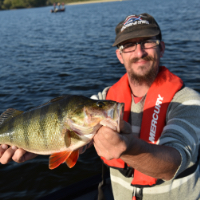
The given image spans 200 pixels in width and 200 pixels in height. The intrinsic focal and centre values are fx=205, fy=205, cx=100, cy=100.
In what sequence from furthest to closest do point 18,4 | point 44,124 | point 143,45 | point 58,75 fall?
1. point 18,4
2. point 58,75
3. point 143,45
4. point 44,124

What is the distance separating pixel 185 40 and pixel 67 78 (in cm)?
952

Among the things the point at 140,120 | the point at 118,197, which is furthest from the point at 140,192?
the point at 140,120

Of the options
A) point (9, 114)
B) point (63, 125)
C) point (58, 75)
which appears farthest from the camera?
point (58, 75)

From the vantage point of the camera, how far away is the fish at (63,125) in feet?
5.66

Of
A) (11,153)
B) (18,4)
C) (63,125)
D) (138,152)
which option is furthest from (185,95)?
(18,4)

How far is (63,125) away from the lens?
6.57 feet

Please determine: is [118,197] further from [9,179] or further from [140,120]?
[9,179]

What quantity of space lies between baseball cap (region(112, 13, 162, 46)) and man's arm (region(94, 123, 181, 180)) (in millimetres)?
1658

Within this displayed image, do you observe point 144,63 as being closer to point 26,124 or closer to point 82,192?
point 26,124

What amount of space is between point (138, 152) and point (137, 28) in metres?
1.90

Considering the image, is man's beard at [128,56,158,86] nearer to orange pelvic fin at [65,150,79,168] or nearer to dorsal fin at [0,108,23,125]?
orange pelvic fin at [65,150,79,168]

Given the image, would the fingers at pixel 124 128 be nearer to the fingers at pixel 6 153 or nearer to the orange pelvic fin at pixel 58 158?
the orange pelvic fin at pixel 58 158

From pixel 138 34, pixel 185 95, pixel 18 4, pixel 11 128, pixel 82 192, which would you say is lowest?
pixel 82 192

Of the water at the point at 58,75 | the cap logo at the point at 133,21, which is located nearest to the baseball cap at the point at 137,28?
the cap logo at the point at 133,21
